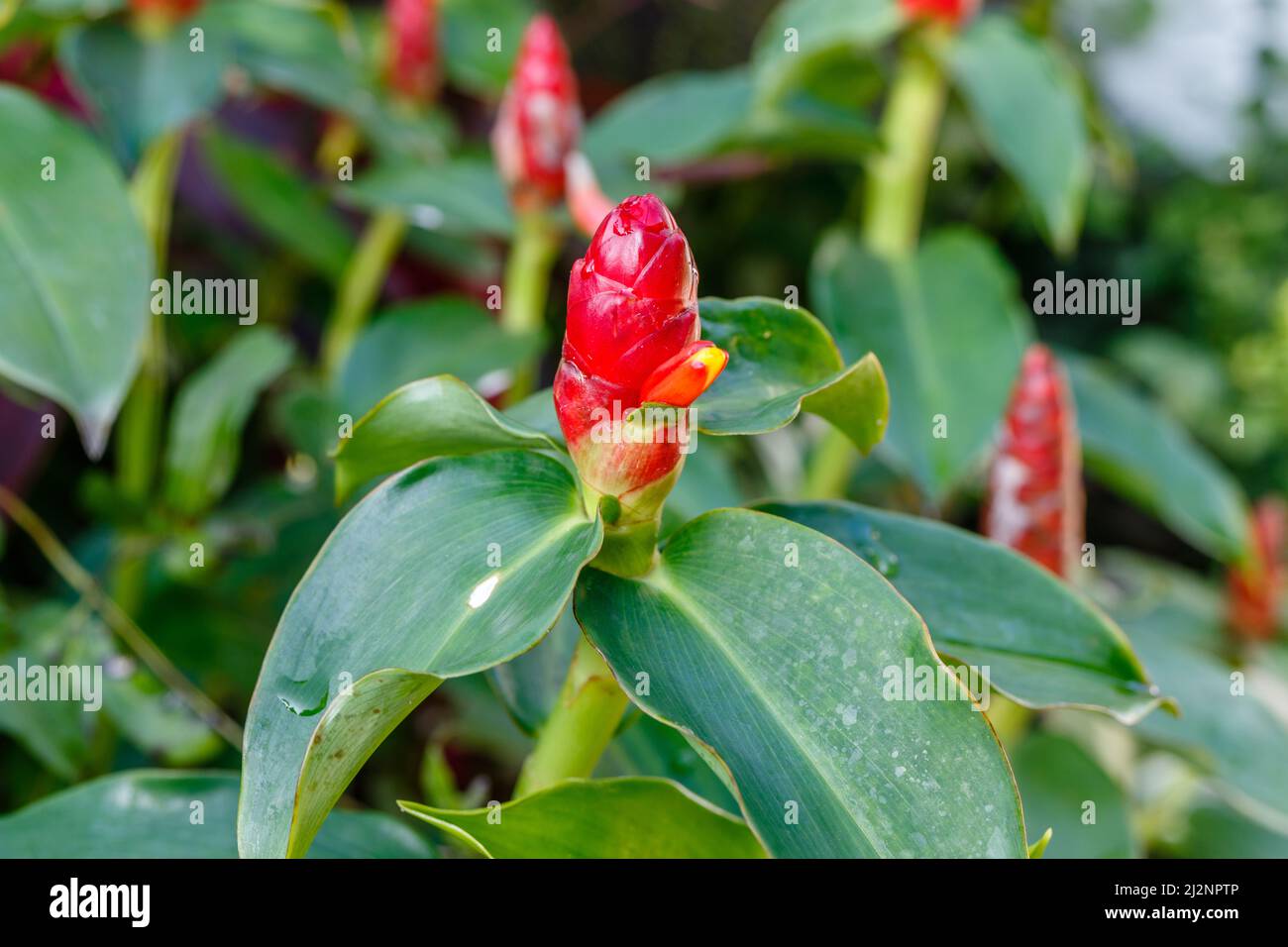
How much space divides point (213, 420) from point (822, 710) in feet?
1.85

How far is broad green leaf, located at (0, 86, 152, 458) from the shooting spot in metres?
0.63

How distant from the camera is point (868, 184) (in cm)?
171

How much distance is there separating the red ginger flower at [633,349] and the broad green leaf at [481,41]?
2.64 ft

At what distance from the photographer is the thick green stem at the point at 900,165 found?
0.98 metres

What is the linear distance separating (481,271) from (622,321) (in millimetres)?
879

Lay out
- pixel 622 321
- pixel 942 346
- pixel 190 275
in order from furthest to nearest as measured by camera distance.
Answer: pixel 190 275 → pixel 942 346 → pixel 622 321

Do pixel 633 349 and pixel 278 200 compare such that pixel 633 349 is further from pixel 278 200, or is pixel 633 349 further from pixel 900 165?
pixel 278 200

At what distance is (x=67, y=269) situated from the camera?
2.29ft

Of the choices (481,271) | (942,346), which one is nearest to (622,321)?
(942,346)

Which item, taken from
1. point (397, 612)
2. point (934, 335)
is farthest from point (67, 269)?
point (934, 335)

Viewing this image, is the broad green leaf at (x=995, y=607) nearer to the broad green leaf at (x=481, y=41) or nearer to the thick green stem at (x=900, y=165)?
→ the thick green stem at (x=900, y=165)

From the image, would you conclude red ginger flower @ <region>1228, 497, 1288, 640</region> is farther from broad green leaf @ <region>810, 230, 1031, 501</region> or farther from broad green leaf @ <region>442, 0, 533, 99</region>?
broad green leaf @ <region>442, 0, 533, 99</region>

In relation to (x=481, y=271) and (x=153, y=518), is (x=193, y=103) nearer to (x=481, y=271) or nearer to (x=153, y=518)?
(x=153, y=518)

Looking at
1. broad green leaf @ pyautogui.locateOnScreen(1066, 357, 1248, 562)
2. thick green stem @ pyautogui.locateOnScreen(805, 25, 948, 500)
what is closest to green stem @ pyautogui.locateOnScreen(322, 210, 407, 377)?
thick green stem @ pyautogui.locateOnScreen(805, 25, 948, 500)
